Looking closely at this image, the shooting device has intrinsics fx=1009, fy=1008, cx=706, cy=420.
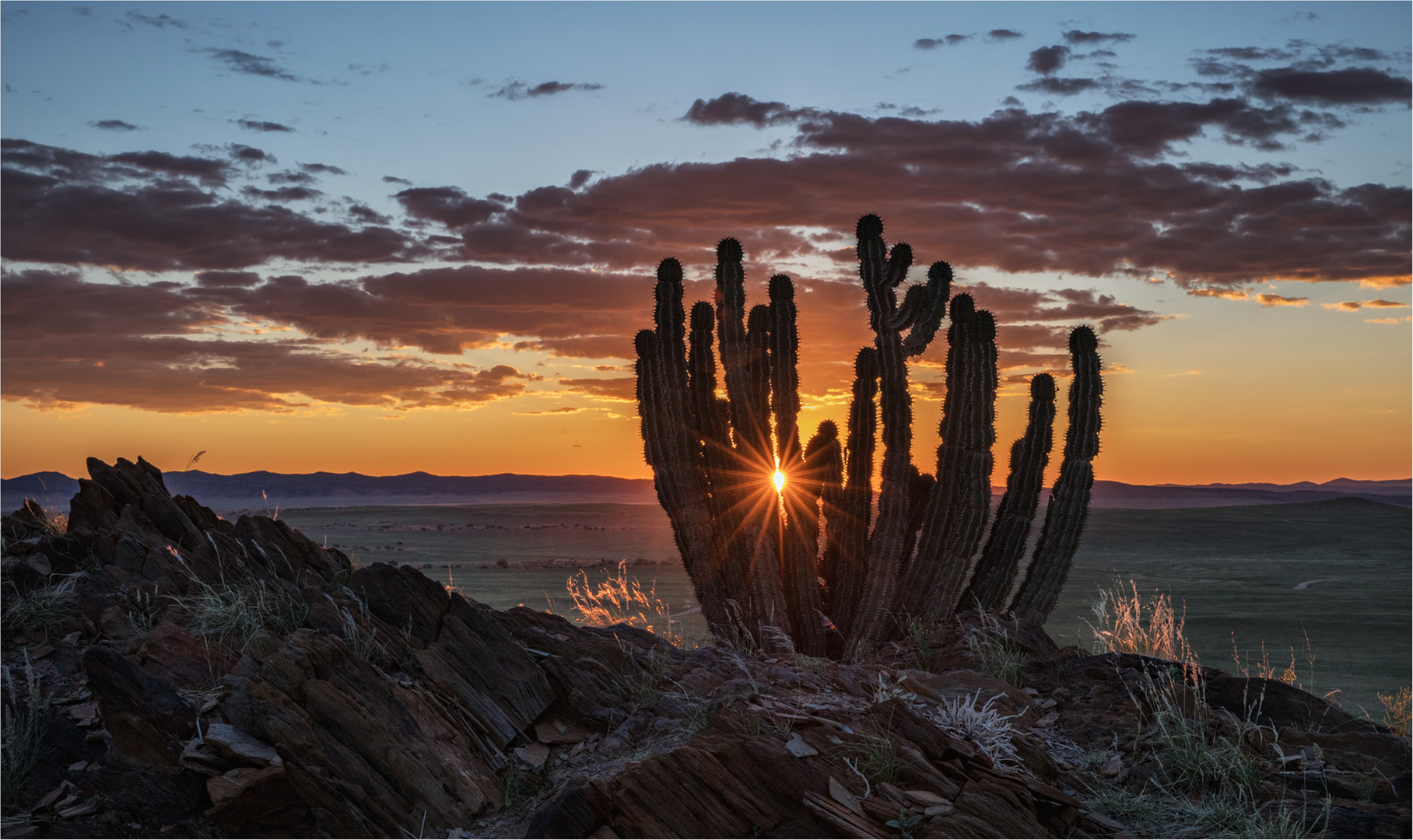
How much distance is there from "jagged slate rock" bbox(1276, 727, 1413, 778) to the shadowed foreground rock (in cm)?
2

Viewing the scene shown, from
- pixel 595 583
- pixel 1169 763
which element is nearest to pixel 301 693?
pixel 1169 763

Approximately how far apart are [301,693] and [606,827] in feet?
6.85

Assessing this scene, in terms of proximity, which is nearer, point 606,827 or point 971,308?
point 606,827

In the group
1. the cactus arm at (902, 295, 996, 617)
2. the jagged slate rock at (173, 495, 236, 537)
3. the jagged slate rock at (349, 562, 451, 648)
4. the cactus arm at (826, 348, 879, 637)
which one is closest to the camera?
the jagged slate rock at (349, 562, 451, 648)

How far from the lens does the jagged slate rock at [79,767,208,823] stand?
222 inches

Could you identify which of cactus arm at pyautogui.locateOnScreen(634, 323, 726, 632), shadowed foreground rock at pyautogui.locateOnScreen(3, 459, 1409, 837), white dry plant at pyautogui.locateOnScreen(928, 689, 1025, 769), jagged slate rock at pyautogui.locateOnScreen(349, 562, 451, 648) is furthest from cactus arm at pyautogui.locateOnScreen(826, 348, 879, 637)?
jagged slate rock at pyautogui.locateOnScreen(349, 562, 451, 648)

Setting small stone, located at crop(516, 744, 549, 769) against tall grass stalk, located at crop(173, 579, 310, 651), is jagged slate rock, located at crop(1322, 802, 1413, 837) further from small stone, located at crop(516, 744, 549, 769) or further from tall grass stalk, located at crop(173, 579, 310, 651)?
tall grass stalk, located at crop(173, 579, 310, 651)

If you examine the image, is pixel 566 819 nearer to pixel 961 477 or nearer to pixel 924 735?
pixel 924 735

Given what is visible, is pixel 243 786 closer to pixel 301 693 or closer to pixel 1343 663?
pixel 301 693

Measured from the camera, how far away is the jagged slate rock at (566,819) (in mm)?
5383

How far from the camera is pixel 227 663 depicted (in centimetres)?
680

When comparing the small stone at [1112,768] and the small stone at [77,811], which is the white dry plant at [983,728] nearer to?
the small stone at [1112,768]

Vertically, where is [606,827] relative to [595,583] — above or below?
above

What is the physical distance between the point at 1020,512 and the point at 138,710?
9.30 m
